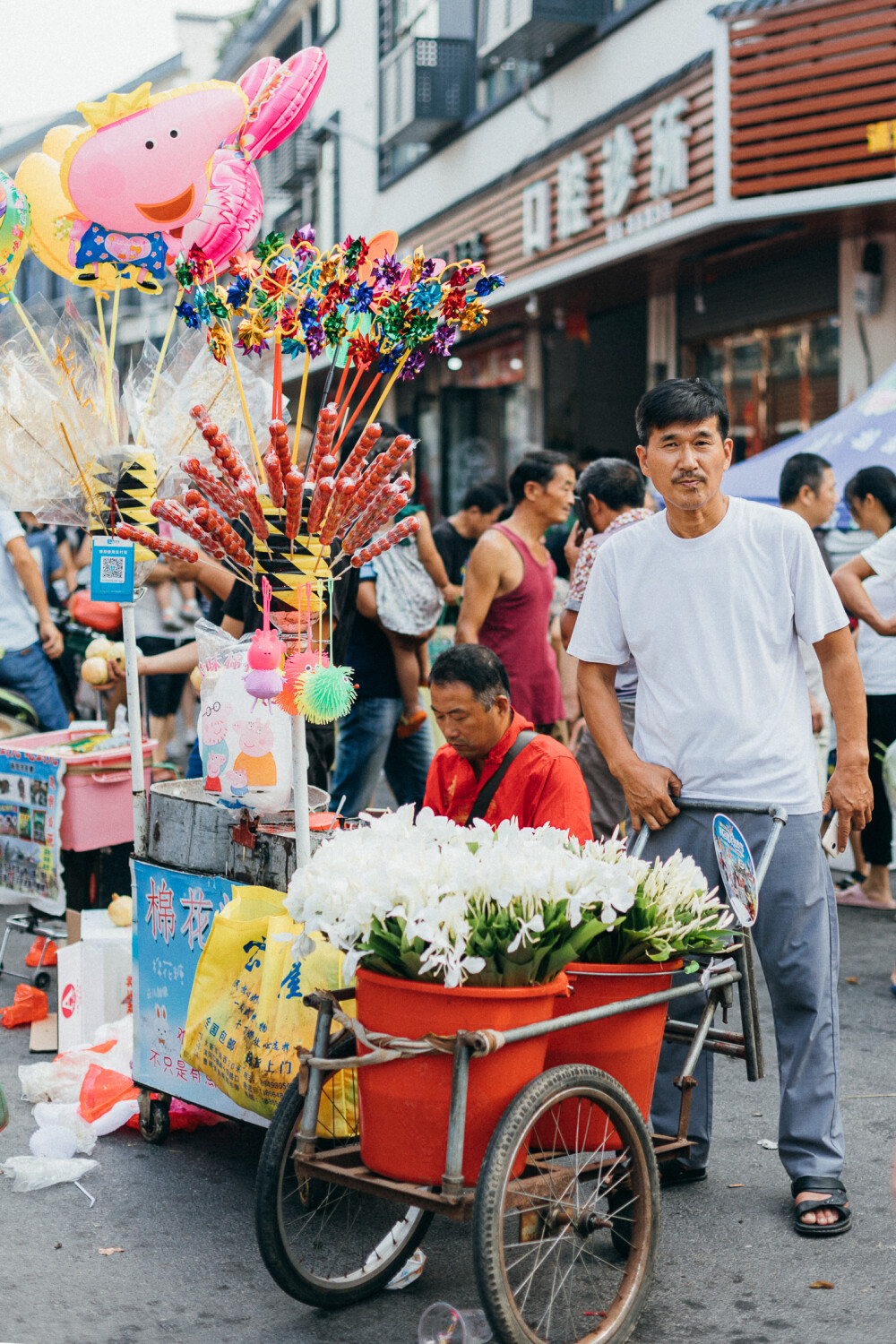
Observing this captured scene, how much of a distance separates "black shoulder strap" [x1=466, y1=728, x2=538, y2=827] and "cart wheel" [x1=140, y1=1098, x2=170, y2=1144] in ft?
4.03

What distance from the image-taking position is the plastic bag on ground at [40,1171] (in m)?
3.64

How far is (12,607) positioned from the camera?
645 cm

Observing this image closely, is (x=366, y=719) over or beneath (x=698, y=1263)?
over

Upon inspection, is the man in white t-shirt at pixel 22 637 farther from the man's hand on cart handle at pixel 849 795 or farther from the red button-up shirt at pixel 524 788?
the man's hand on cart handle at pixel 849 795

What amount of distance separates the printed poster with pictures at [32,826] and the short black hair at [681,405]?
8.84 feet

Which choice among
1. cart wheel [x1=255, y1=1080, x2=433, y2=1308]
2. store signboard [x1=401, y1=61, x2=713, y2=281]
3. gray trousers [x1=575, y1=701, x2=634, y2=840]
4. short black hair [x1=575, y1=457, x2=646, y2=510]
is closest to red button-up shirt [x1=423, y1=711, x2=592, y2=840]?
cart wheel [x1=255, y1=1080, x2=433, y2=1308]

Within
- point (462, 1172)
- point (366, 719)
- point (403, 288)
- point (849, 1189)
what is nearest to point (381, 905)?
point (462, 1172)

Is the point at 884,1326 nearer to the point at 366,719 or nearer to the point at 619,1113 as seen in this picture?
the point at 619,1113

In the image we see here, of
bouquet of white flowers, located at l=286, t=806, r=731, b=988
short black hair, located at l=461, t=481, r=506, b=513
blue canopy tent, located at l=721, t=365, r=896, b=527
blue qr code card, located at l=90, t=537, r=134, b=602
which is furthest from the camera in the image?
short black hair, located at l=461, t=481, r=506, b=513

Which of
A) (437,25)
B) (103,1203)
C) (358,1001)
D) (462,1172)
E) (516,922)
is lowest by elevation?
(103,1203)

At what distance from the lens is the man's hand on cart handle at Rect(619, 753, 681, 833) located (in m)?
3.42

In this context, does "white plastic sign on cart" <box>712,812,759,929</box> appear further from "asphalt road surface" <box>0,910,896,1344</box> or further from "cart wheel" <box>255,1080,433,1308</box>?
"cart wheel" <box>255,1080,433,1308</box>

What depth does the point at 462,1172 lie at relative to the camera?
8.57 feet

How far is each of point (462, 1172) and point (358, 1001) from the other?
39 cm
